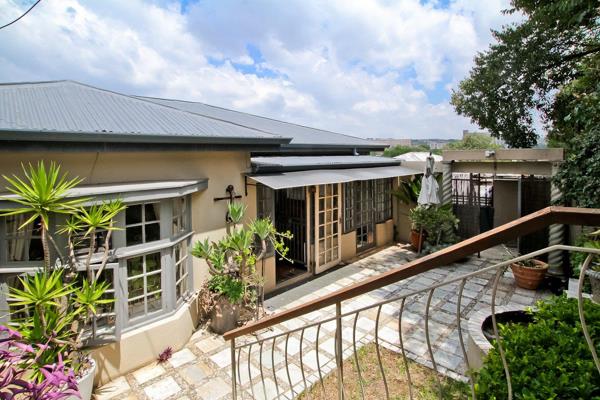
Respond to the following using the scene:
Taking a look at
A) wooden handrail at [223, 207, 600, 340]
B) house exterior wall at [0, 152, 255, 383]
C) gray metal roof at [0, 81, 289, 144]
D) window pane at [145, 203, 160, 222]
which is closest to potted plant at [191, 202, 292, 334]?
house exterior wall at [0, 152, 255, 383]

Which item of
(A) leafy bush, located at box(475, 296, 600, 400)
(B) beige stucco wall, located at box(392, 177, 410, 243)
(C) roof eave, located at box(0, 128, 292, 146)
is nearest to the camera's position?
(A) leafy bush, located at box(475, 296, 600, 400)

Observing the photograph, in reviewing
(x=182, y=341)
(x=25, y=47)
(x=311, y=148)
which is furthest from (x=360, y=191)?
(x=25, y=47)

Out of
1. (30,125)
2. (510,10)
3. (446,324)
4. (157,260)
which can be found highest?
(510,10)

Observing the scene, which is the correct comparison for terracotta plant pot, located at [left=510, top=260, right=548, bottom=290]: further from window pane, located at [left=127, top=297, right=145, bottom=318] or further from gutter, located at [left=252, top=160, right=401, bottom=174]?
window pane, located at [left=127, top=297, right=145, bottom=318]

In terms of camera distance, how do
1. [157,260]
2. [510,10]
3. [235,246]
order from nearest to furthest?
[157,260]
[235,246]
[510,10]

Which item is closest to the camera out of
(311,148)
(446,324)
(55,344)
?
(55,344)

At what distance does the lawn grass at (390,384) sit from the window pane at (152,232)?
4636 mm

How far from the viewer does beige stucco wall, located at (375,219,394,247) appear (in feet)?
54.3

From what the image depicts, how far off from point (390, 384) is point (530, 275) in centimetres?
756

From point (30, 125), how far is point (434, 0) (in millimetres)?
13631

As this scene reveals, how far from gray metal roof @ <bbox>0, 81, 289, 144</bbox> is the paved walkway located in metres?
5.04

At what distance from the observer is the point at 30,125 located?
18.4 feet

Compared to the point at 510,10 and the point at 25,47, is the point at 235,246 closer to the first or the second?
the point at 25,47

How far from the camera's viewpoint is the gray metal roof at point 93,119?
5.75 meters
